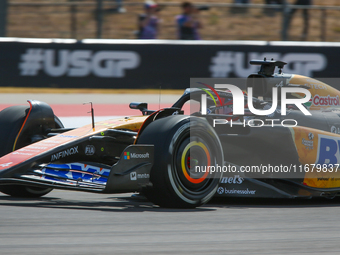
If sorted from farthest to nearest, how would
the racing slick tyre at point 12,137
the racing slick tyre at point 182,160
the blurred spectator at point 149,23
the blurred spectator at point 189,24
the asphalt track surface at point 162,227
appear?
1. the blurred spectator at point 149,23
2. the blurred spectator at point 189,24
3. the racing slick tyre at point 12,137
4. the racing slick tyre at point 182,160
5. the asphalt track surface at point 162,227

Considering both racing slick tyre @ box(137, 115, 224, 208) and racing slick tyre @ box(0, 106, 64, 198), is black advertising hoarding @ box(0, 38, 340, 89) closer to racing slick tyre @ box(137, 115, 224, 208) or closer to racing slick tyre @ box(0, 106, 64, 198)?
racing slick tyre @ box(0, 106, 64, 198)

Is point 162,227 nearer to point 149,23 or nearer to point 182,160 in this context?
point 182,160

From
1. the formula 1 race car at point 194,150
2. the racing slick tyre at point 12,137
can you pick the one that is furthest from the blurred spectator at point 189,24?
the racing slick tyre at point 12,137

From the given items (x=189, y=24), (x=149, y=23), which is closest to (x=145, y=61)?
(x=149, y=23)

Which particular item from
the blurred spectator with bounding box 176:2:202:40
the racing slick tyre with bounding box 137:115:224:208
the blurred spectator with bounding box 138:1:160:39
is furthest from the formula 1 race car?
the blurred spectator with bounding box 138:1:160:39

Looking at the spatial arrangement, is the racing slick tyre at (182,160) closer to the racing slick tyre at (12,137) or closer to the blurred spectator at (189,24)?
the racing slick tyre at (12,137)

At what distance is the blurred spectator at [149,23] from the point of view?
42.7ft

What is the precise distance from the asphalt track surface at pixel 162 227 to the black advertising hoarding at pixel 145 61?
760 cm

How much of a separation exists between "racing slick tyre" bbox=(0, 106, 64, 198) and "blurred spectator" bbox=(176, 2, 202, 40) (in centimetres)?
746

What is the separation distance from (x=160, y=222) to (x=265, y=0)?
11.4 m

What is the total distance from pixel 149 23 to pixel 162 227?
975 cm

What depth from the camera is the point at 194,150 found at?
470 cm

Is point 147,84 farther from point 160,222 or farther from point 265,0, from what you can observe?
point 160,222

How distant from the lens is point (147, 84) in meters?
12.7
